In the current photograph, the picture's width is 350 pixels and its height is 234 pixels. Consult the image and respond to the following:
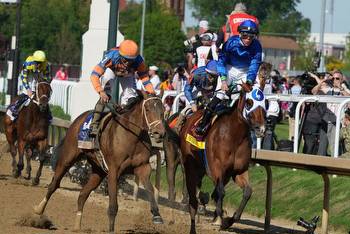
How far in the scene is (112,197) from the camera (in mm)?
12016

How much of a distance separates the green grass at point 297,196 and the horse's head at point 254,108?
99.0 inches

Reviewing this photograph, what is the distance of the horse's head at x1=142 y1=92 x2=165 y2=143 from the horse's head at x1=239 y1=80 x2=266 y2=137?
103 cm

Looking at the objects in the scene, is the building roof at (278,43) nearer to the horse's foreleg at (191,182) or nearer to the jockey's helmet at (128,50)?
the horse's foreleg at (191,182)

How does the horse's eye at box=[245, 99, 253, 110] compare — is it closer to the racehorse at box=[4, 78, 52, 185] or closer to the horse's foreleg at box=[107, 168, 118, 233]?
the horse's foreleg at box=[107, 168, 118, 233]

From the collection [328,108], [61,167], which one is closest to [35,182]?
[61,167]

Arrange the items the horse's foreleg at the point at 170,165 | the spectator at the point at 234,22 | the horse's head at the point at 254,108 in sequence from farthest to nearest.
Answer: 1. the horse's foreleg at the point at 170,165
2. the spectator at the point at 234,22
3. the horse's head at the point at 254,108

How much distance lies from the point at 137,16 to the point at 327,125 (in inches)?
2956

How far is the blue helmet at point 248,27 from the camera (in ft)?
42.3

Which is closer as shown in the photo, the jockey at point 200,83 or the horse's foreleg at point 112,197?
the horse's foreleg at point 112,197

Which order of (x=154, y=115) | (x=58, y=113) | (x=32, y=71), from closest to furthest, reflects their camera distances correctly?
(x=154, y=115) → (x=32, y=71) → (x=58, y=113)

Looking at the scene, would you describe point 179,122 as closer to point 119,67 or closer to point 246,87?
point 119,67

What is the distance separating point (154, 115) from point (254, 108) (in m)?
1.16

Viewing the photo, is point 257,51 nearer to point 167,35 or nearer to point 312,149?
point 312,149

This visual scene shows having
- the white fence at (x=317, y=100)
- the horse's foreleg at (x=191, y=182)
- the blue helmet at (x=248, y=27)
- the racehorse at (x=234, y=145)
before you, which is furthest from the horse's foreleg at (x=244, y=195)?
the white fence at (x=317, y=100)
